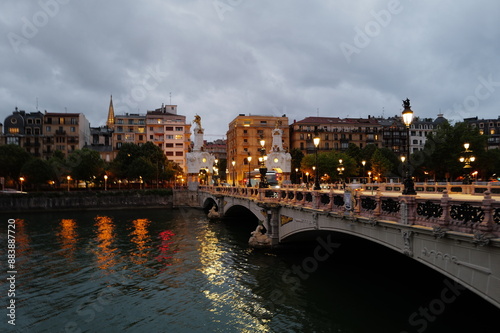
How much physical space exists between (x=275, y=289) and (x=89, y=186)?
78.1 m

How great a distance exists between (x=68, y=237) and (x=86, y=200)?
33214 millimetres

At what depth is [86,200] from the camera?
2680 inches

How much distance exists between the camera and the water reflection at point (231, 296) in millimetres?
15289

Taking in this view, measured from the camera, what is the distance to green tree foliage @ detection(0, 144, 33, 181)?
70062 millimetres

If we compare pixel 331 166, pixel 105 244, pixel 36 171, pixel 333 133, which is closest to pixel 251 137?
pixel 333 133

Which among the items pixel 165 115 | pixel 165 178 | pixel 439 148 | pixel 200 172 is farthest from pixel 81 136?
pixel 439 148

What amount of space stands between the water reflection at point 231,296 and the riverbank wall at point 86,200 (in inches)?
1822

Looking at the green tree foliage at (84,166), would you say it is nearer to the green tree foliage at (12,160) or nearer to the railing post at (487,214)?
the green tree foliage at (12,160)

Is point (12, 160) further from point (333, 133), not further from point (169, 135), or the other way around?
point (333, 133)

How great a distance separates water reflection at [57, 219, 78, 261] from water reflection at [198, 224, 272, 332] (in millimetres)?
11073

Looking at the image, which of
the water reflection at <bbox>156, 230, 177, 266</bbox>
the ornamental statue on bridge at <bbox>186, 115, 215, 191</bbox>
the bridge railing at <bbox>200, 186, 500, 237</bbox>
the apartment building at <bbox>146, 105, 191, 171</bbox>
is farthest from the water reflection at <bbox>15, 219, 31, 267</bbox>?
the apartment building at <bbox>146, 105, 191, 171</bbox>

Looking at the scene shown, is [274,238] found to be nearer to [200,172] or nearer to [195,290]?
[195,290]

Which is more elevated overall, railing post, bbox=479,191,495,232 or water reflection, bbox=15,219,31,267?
railing post, bbox=479,191,495,232

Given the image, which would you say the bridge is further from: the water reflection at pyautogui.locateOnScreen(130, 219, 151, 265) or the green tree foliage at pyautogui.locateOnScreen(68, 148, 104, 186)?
the green tree foliage at pyautogui.locateOnScreen(68, 148, 104, 186)
